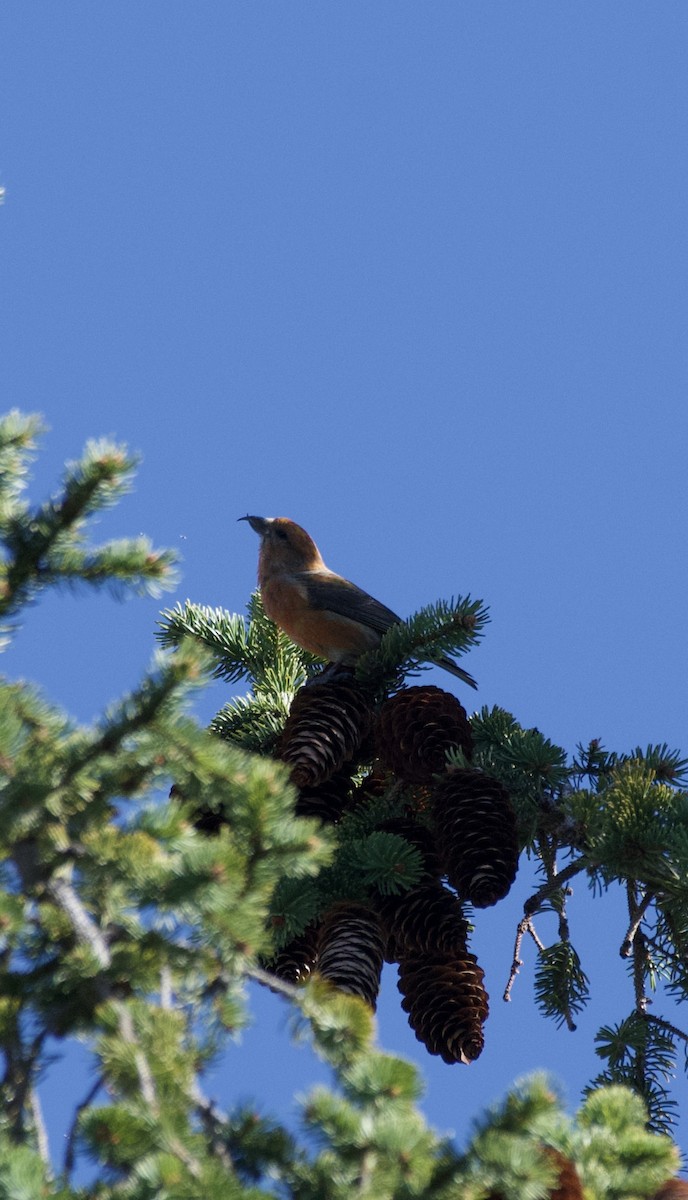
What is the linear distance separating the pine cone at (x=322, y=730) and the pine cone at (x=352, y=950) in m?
0.41

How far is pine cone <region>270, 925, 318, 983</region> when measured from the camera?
3471 millimetres

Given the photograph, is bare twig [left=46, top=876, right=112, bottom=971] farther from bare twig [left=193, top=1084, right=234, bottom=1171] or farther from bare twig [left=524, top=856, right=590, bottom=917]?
bare twig [left=524, top=856, right=590, bottom=917]

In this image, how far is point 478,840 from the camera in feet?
10.8

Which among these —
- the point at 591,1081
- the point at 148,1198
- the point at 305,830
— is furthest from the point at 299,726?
the point at 148,1198

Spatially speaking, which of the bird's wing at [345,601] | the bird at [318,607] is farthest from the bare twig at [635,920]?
the bird's wing at [345,601]

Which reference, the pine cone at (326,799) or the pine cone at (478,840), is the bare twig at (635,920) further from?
the pine cone at (326,799)

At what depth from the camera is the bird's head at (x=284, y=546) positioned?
19.1 feet

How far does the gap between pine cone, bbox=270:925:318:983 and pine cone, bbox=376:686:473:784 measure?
1.65ft

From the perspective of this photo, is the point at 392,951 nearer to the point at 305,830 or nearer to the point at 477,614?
the point at 477,614

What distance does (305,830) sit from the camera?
1.96m

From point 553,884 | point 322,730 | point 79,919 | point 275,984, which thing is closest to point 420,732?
point 322,730

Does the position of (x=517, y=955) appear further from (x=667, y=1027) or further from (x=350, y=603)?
(x=350, y=603)

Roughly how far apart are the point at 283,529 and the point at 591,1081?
124 inches

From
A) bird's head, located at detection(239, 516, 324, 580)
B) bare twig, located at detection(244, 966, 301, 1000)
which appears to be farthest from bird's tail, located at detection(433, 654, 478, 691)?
bare twig, located at detection(244, 966, 301, 1000)
